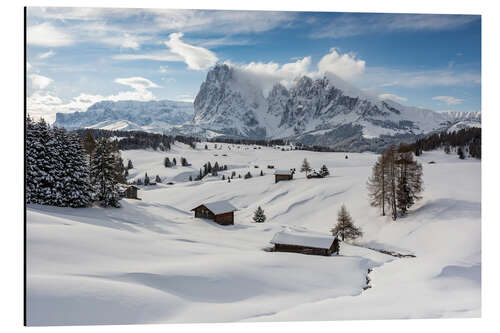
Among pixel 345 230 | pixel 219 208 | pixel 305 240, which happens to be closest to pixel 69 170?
pixel 219 208

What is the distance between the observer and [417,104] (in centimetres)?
1327

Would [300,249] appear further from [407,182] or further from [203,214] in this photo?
[407,182]

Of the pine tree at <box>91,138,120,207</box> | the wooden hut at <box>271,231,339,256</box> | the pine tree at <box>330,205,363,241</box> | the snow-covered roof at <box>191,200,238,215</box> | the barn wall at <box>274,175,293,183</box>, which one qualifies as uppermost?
the pine tree at <box>91,138,120,207</box>

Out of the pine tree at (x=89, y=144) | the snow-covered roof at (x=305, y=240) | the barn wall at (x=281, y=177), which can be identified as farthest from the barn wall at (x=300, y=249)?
the barn wall at (x=281, y=177)

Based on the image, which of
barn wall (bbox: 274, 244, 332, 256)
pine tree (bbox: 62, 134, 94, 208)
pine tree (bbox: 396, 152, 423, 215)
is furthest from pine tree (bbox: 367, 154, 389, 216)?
pine tree (bbox: 62, 134, 94, 208)

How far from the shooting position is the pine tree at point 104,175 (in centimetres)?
2117

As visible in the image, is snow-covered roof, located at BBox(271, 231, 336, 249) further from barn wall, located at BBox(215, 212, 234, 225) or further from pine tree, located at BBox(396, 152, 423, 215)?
pine tree, located at BBox(396, 152, 423, 215)

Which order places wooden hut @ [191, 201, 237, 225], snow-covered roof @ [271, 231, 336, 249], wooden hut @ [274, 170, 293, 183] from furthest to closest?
wooden hut @ [274, 170, 293, 183] < wooden hut @ [191, 201, 237, 225] < snow-covered roof @ [271, 231, 336, 249]

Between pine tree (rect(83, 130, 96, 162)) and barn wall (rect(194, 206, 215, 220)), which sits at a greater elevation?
pine tree (rect(83, 130, 96, 162))

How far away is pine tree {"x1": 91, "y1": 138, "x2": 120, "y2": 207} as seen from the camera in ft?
69.5

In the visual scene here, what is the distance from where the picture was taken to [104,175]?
21.6 m

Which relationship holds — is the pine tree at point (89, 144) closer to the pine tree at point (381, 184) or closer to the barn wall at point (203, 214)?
the barn wall at point (203, 214)
